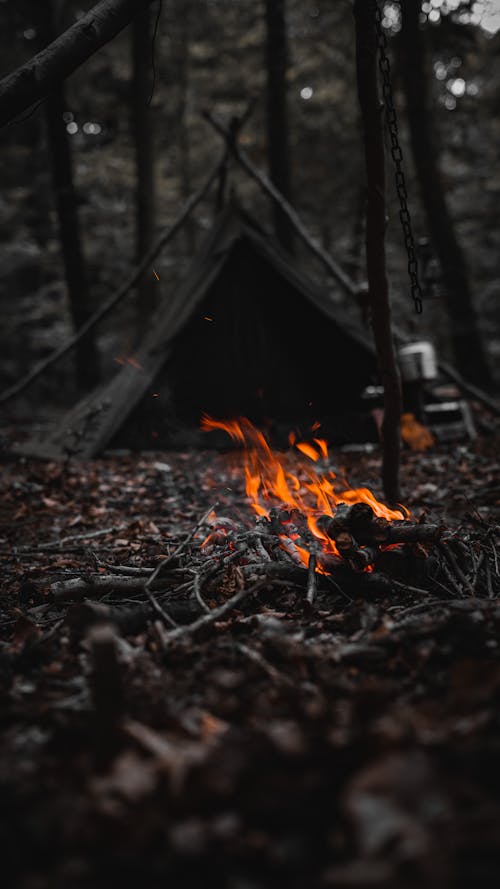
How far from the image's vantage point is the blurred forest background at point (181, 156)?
37.1ft

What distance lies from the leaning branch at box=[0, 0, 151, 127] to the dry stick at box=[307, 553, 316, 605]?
260 centimetres

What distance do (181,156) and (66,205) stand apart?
6522mm

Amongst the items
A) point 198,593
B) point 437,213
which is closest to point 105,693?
point 198,593

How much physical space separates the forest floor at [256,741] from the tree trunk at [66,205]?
8280 mm

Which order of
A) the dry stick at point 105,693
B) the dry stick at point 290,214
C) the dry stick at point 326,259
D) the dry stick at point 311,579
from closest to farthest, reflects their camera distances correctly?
the dry stick at point 105,693
the dry stick at point 311,579
the dry stick at point 326,259
the dry stick at point 290,214

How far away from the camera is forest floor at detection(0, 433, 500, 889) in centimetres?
118

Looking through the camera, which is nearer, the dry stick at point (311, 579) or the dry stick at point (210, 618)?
the dry stick at point (210, 618)

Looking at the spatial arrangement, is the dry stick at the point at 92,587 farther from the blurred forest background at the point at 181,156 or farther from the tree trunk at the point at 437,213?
the blurred forest background at the point at 181,156

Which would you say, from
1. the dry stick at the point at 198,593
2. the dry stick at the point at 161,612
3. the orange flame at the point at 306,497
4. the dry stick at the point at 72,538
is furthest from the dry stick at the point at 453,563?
the dry stick at the point at 72,538

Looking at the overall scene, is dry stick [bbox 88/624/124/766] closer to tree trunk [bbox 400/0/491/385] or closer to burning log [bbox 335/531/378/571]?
burning log [bbox 335/531/378/571]

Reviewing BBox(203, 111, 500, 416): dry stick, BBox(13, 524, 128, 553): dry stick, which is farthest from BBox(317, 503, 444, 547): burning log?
BBox(203, 111, 500, 416): dry stick

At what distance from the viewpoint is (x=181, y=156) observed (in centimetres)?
1573

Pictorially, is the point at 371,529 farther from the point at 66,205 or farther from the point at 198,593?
the point at 66,205

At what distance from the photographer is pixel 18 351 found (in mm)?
17844
